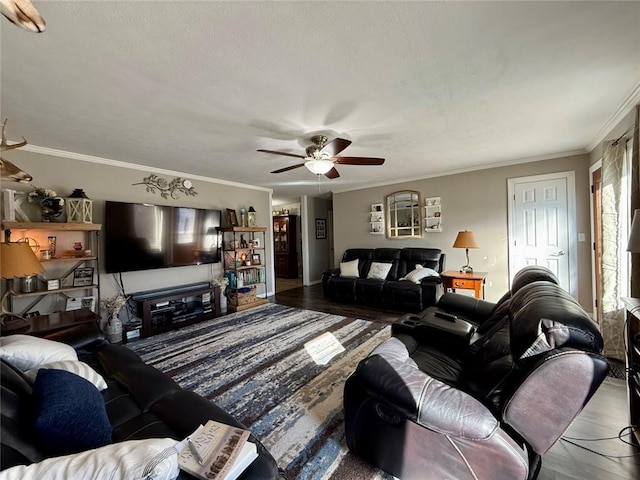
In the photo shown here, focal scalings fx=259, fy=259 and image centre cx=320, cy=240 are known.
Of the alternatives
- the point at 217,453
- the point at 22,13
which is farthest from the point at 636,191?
the point at 22,13

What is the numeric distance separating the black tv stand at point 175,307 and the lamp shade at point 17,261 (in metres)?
1.41

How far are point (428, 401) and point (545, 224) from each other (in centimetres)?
416

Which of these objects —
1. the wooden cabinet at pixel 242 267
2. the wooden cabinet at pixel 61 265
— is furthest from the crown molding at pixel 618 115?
the wooden cabinet at pixel 61 265

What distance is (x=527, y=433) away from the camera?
1.06 meters

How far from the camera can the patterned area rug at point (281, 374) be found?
155cm

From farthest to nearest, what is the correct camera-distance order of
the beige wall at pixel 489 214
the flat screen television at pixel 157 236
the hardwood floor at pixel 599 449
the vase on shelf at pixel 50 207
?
the beige wall at pixel 489 214 → the flat screen television at pixel 157 236 → the vase on shelf at pixel 50 207 → the hardwood floor at pixel 599 449

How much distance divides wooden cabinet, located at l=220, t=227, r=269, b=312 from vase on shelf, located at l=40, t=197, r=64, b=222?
6.79ft

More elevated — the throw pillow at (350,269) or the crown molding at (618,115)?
the crown molding at (618,115)

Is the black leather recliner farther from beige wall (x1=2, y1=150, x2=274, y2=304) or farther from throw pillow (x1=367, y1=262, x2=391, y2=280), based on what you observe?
beige wall (x1=2, y1=150, x2=274, y2=304)

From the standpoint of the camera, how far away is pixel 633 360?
1565mm

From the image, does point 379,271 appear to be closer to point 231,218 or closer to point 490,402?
point 231,218

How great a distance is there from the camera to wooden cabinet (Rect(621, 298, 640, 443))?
Answer: 1500mm

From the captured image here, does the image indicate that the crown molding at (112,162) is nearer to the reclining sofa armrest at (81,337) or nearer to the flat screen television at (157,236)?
the flat screen television at (157,236)

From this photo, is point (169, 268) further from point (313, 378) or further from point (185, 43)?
point (185, 43)
